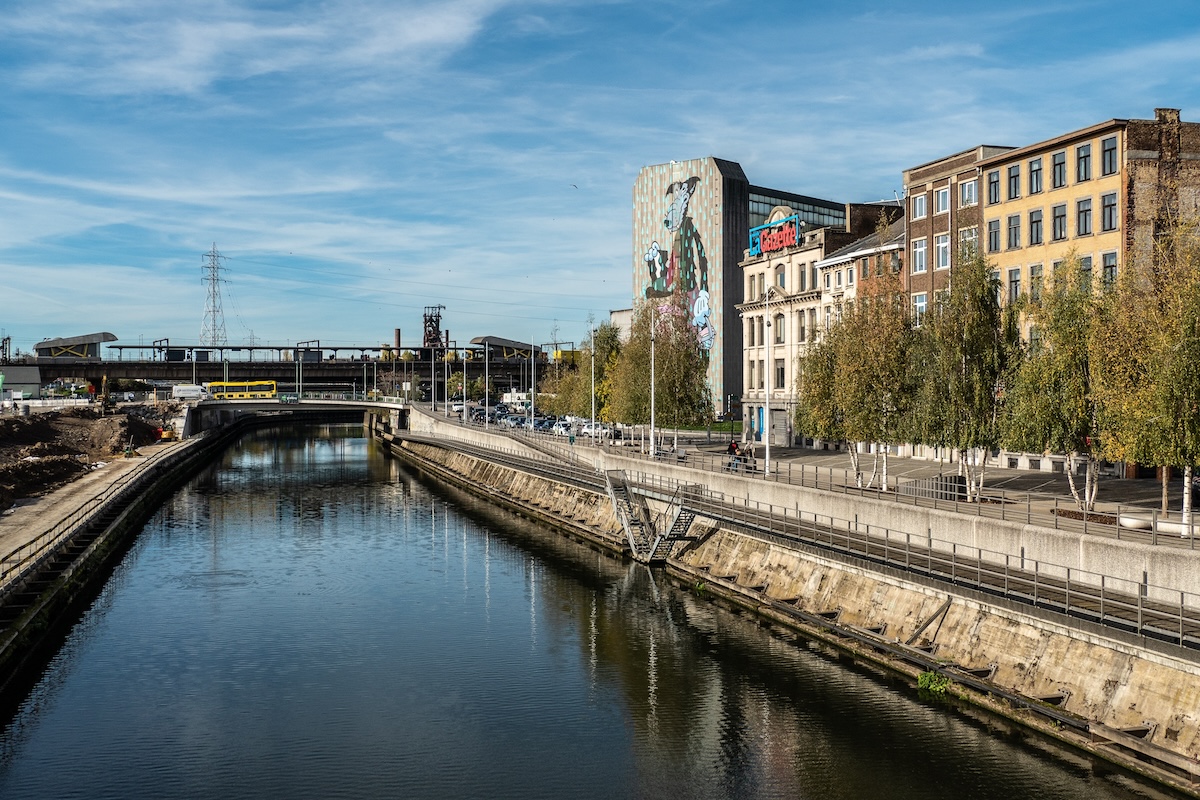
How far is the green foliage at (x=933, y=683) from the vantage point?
112 ft

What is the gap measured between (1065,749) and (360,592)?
3705cm

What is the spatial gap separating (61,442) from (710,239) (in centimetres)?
8667

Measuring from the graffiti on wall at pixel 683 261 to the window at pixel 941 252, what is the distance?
72.5 meters

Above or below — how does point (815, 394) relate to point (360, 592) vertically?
above

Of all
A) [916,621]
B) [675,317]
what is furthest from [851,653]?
[675,317]

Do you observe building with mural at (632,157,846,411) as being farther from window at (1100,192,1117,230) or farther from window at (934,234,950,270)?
window at (1100,192,1117,230)

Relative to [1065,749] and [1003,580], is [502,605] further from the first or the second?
[1065,749]

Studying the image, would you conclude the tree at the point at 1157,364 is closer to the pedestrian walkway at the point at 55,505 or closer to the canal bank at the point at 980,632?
the canal bank at the point at 980,632

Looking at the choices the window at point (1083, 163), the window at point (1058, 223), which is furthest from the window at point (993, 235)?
the window at point (1083, 163)

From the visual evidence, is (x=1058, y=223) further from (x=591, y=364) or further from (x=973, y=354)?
(x=591, y=364)

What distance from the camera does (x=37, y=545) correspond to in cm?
5597

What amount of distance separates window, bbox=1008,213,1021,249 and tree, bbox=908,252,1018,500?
48.8 ft

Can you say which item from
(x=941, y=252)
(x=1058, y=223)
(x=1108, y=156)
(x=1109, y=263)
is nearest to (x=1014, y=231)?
(x=1058, y=223)

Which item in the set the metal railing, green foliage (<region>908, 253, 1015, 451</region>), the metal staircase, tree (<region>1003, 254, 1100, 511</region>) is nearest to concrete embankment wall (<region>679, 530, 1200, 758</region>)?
the metal railing
